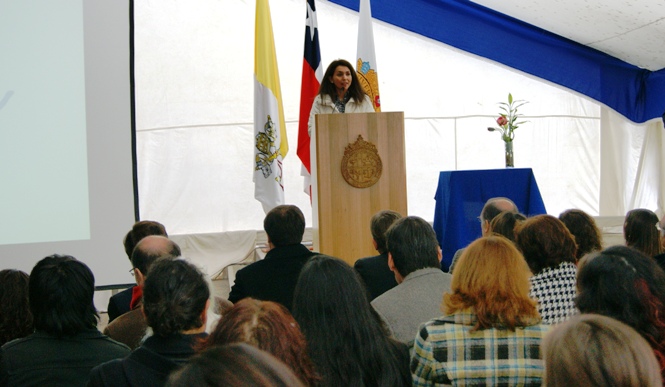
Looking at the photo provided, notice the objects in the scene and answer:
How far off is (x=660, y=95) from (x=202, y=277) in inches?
305

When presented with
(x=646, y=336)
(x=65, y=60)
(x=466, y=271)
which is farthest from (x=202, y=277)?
(x=65, y=60)

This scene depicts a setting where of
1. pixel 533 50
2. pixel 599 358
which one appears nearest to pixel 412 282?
pixel 599 358

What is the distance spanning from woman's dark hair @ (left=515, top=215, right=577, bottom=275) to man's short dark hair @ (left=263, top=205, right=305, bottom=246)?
112 cm

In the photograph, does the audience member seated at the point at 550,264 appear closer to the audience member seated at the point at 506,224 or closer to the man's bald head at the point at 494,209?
the audience member seated at the point at 506,224

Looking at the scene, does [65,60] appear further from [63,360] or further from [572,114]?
[572,114]

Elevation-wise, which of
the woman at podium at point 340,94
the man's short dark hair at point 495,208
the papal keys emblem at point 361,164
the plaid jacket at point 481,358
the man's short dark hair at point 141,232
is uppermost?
the woman at podium at point 340,94

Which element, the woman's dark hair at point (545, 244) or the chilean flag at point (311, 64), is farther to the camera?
the chilean flag at point (311, 64)

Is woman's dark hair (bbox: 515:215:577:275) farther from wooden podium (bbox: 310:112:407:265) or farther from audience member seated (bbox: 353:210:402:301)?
wooden podium (bbox: 310:112:407:265)

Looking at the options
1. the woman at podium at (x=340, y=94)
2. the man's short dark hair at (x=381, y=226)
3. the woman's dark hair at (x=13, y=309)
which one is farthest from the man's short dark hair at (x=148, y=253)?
the woman at podium at (x=340, y=94)

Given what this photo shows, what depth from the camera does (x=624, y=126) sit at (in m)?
8.66

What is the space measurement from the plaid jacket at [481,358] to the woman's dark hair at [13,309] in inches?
51.8

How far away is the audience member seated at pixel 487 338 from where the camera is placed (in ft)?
5.96

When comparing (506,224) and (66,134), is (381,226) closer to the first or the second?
(506,224)

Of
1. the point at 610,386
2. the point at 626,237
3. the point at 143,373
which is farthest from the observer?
the point at 626,237
